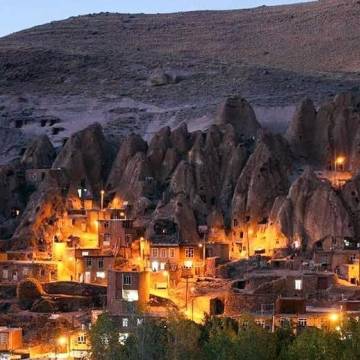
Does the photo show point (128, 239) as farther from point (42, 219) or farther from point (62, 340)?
point (62, 340)

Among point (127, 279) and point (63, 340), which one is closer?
point (63, 340)

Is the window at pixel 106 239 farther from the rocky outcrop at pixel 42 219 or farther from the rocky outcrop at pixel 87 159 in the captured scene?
the rocky outcrop at pixel 87 159

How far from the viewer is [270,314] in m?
64.8

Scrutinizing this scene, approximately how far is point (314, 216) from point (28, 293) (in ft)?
50.3

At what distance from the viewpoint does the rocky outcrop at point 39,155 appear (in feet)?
299

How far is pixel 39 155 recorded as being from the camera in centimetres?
9181

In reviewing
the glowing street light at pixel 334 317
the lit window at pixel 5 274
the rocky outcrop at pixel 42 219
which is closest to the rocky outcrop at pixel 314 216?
the glowing street light at pixel 334 317

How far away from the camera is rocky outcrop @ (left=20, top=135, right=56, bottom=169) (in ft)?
299

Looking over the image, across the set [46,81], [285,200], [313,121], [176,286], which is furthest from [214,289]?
[46,81]

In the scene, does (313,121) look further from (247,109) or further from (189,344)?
(189,344)

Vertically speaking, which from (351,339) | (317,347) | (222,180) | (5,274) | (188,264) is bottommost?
(317,347)

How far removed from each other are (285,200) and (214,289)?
8766 millimetres

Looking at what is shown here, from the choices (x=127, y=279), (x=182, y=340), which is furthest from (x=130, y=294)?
(x=182, y=340)

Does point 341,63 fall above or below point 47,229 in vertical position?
above
